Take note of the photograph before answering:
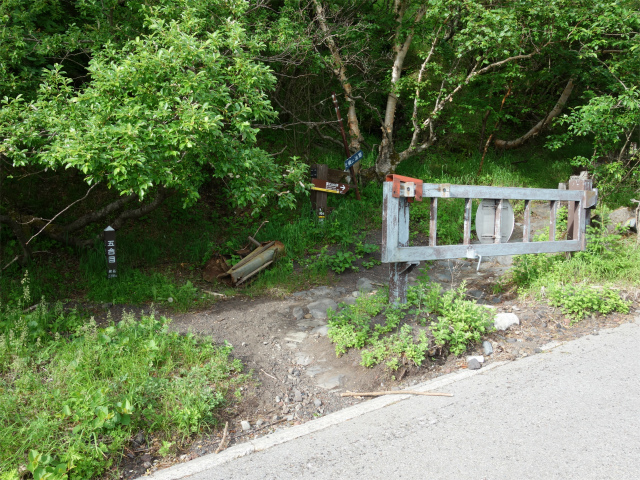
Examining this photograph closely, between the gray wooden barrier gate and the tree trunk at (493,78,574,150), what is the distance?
231 inches

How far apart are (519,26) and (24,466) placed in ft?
30.6

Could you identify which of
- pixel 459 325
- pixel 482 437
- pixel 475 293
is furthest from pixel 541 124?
pixel 482 437

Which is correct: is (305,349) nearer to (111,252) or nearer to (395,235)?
(395,235)

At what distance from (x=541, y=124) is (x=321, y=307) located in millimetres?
8627

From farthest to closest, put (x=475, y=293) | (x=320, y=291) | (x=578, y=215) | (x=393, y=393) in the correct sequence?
1. (x=320, y=291)
2. (x=578, y=215)
3. (x=475, y=293)
4. (x=393, y=393)

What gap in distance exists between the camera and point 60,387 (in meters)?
3.35

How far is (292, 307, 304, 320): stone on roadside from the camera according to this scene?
5.47m

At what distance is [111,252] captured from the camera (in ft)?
21.5

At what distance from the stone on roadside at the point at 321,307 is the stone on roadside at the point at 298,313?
0.13 metres

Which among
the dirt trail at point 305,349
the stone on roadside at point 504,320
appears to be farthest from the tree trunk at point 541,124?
the stone on roadside at point 504,320

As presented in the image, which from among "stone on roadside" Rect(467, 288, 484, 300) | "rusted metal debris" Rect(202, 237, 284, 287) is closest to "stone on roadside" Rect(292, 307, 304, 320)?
"rusted metal debris" Rect(202, 237, 284, 287)

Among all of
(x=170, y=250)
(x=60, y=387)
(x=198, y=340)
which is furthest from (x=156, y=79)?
(x=170, y=250)

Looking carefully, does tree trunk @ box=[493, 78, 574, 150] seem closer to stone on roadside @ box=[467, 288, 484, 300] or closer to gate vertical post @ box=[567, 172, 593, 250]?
gate vertical post @ box=[567, 172, 593, 250]

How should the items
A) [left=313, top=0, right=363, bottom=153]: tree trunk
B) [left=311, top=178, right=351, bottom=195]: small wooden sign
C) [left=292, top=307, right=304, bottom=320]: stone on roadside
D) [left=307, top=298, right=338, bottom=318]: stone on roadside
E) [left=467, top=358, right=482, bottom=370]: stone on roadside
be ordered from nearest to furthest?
1. [left=467, top=358, right=482, bottom=370]: stone on roadside
2. [left=292, top=307, right=304, bottom=320]: stone on roadside
3. [left=307, top=298, right=338, bottom=318]: stone on roadside
4. [left=311, top=178, right=351, bottom=195]: small wooden sign
5. [left=313, top=0, right=363, bottom=153]: tree trunk
